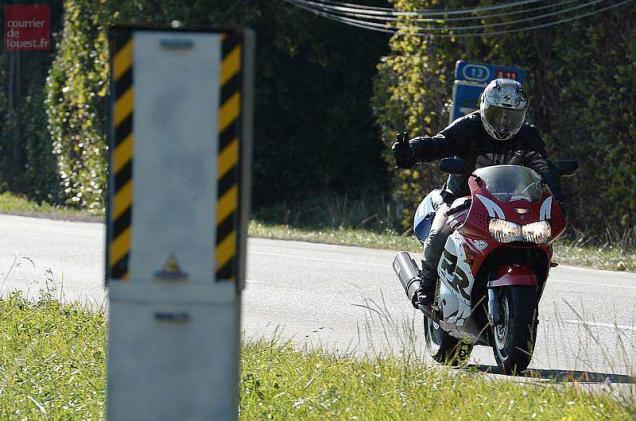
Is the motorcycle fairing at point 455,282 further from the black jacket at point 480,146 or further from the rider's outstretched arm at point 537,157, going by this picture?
the rider's outstretched arm at point 537,157

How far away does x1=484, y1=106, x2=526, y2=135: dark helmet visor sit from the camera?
8422 millimetres

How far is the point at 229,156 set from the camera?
4289 millimetres

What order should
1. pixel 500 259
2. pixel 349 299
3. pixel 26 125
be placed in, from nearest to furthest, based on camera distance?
pixel 500 259, pixel 349 299, pixel 26 125

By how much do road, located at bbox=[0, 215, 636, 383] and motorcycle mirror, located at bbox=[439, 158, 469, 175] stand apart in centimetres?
96

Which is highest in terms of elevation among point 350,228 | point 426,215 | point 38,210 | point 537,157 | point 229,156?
point 229,156

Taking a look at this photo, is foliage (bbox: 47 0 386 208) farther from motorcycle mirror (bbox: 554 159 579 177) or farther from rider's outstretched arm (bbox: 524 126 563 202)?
motorcycle mirror (bbox: 554 159 579 177)

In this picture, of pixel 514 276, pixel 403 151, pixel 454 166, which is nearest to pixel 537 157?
pixel 454 166

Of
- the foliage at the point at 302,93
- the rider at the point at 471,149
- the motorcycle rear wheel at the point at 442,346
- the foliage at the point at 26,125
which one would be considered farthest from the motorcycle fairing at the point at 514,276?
the foliage at the point at 26,125

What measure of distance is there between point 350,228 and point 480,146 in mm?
12645

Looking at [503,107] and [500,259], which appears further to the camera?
[503,107]

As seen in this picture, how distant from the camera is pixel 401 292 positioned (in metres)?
12.9

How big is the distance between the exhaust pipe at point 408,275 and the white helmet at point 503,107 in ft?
3.75

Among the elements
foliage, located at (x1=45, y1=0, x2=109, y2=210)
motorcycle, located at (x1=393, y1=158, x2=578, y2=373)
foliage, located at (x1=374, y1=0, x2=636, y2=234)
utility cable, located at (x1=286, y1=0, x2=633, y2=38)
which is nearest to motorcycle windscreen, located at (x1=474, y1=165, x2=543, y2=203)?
motorcycle, located at (x1=393, y1=158, x2=578, y2=373)

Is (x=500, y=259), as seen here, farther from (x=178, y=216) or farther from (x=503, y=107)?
(x=178, y=216)
